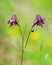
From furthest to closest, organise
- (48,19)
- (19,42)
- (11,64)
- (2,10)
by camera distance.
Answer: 1. (48,19)
2. (2,10)
3. (19,42)
4. (11,64)

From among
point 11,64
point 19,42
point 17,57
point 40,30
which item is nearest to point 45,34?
point 40,30

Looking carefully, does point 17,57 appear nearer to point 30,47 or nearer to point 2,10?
point 30,47

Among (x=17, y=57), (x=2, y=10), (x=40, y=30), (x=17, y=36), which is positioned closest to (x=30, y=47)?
(x=17, y=36)

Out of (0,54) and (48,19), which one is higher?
(0,54)

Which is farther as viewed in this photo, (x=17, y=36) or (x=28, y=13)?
(x=28, y=13)

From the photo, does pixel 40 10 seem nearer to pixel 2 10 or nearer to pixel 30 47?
pixel 2 10

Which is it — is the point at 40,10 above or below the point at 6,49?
below

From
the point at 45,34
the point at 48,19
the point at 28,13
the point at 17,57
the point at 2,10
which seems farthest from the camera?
the point at 28,13

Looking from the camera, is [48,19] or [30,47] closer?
[30,47]

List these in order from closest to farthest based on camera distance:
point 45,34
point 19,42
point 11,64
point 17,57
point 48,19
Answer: point 11,64 < point 17,57 < point 19,42 < point 45,34 < point 48,19
